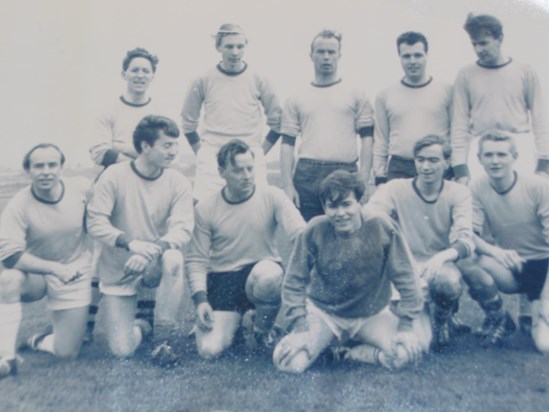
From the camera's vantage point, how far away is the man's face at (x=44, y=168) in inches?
88.5

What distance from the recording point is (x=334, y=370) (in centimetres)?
223

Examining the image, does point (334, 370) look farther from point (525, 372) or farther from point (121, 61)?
point (121, 61)

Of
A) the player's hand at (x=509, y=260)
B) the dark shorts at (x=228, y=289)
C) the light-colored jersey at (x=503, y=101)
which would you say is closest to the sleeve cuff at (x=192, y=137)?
the dark shorts at (x=228, y=289)

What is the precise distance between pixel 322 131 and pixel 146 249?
2.41 feet

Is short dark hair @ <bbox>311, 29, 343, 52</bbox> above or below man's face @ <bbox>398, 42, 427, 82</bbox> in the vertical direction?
above

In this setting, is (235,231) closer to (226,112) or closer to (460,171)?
(226,112)

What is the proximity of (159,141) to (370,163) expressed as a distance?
2.43ft

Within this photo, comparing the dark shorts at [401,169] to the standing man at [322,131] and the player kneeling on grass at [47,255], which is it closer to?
the standing man at [322,131]

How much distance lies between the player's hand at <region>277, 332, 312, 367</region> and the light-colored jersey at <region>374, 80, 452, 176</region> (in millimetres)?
718

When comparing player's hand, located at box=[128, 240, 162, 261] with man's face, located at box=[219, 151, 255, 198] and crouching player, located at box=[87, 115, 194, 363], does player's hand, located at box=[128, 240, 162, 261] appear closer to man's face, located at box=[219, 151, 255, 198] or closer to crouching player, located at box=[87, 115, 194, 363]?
crouching player, located at box=[87, 115, 194, 363]

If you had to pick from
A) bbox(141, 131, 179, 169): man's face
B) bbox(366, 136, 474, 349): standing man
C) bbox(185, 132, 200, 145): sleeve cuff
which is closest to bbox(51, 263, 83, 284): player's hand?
bbox(141, 131, 179, 169): man's face

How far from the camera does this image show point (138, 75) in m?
2.33

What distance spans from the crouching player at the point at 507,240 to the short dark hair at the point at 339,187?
446 millimetres

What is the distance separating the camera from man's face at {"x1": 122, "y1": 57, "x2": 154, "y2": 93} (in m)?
2.32
